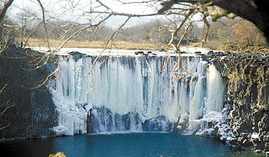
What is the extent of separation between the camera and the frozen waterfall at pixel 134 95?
2414 centimetres

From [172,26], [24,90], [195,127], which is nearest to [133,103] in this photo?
[195,127]

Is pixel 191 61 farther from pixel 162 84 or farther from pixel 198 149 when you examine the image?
pixel 198 149

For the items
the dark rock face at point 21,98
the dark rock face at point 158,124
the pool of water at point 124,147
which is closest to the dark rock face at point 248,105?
the pool of water at point 124,147

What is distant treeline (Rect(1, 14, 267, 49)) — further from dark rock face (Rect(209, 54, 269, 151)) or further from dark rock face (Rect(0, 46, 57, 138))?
dark rock face (Rect(0, 46, 57, 138))

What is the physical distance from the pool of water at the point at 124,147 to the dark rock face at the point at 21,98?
106 centimetres

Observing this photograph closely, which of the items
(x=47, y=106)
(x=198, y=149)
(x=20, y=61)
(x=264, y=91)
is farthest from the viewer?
(x=47, y=106)

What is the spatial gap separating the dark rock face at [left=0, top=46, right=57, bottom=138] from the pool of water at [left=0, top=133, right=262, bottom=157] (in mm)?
1055

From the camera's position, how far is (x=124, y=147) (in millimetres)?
19953

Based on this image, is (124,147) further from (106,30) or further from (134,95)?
(106,30)

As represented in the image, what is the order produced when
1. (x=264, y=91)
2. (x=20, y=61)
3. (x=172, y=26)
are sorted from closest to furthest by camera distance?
1. (x=172, y=26)
2. (x=264, y=91)
3. (x=20, y=61)

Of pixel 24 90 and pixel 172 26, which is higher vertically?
pixel 172 26

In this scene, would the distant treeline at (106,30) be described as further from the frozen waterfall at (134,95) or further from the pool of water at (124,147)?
the frozen waterfall at (134,95)

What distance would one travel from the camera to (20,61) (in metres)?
22.4

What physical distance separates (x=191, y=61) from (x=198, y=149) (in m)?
5.76
